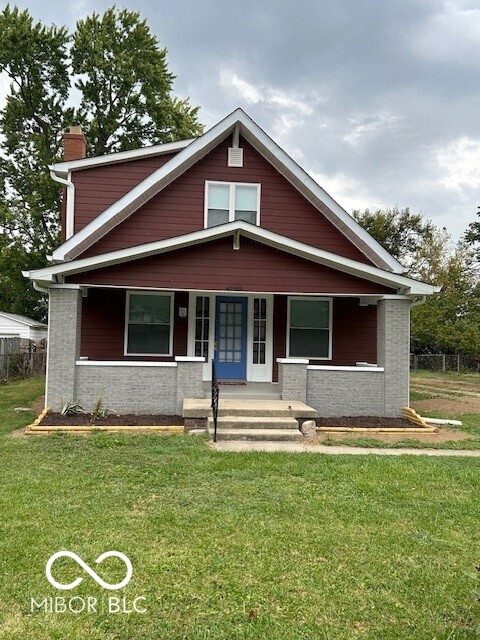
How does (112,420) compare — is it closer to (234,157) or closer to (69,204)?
(69,204)

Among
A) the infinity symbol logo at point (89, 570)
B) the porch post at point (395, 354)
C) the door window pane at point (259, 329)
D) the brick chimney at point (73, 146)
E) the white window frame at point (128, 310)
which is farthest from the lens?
the brick chimney at point (73, 146)

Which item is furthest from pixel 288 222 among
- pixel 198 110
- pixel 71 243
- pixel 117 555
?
pixel 198 110

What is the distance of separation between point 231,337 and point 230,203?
3208mm

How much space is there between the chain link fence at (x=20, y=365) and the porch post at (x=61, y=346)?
8.86 meters

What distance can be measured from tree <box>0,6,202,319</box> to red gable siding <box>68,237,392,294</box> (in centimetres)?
1840

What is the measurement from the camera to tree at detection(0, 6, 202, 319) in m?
25.7

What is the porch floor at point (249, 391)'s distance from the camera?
9.58 meters

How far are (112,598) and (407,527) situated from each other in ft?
8.40

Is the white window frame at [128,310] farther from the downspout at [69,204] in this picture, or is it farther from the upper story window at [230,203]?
the downspout at [69,204]

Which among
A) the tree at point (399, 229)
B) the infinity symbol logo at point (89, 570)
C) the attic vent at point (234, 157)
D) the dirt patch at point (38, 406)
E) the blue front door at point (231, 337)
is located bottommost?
the infinity symbol logo at point (89, 570)

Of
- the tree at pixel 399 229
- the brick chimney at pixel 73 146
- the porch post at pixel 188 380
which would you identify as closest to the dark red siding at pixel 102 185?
the brick chimney at pixel 73 146

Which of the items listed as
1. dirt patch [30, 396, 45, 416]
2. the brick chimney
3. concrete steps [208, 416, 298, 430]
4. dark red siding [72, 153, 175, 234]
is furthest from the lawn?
the brick chimney

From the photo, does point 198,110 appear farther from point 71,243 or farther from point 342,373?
point 342,373

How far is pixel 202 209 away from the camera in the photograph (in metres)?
11.2
